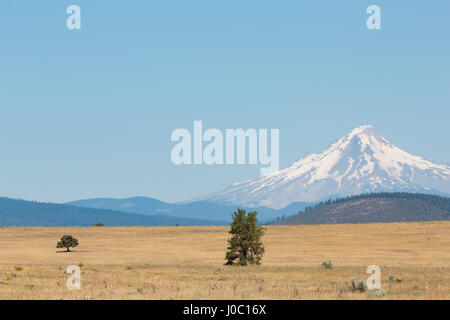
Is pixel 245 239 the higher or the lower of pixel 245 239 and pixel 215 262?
the higher

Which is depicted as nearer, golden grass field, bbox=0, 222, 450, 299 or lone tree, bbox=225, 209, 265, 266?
golden grass field, bbox=0, 222, 450, 299

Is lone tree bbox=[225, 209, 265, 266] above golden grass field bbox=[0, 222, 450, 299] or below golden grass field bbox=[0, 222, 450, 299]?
above

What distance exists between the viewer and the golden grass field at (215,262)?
92.2ft

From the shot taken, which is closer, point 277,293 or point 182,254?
point 277,293

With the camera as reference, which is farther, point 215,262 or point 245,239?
point 215,262

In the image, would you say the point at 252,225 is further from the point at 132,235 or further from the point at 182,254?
the point at 132,235

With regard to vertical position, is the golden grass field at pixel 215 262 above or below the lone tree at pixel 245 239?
below

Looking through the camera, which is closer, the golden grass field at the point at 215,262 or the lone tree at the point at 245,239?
the golden grass field at the point at 215,262

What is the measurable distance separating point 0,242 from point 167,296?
79141 millimetres

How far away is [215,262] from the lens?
216ft

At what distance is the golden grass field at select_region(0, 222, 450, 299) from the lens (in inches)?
1107
